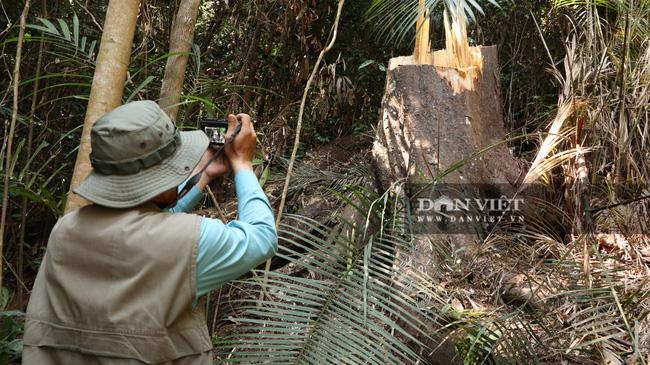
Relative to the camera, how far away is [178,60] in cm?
305

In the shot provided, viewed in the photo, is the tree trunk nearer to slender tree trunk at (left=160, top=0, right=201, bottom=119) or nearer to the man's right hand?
slender tree trunk at (left=160, top=0, right=201, bottom=119)

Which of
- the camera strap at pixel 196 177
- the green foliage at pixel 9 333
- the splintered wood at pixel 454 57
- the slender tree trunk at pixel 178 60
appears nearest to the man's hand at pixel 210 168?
the camera strap at pixel 196 177

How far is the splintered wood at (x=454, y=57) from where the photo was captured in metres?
3.88

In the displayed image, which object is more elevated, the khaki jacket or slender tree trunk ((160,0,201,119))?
slender tree trunk ((160,0,201,119))

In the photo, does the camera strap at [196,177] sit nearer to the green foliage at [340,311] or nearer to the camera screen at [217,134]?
the camera screen at [217,134]

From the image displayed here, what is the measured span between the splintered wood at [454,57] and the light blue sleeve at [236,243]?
2415mm

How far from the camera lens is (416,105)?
3812 millimetres

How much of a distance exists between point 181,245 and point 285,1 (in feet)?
14.7

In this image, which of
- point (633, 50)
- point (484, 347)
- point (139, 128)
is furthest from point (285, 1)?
point (139, 128)

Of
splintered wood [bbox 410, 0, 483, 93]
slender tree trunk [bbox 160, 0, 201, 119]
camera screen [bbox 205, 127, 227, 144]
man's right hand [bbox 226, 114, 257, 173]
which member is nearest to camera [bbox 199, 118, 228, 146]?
camera screen [bbox 205, 127, 227, 144]

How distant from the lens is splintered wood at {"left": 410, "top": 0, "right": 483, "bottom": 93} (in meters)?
3.88

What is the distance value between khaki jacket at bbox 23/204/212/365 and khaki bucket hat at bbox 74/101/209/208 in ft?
0.17

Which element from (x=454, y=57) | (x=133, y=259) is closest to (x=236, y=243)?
(x=133, y=259)

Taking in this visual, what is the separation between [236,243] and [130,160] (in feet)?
0.99
